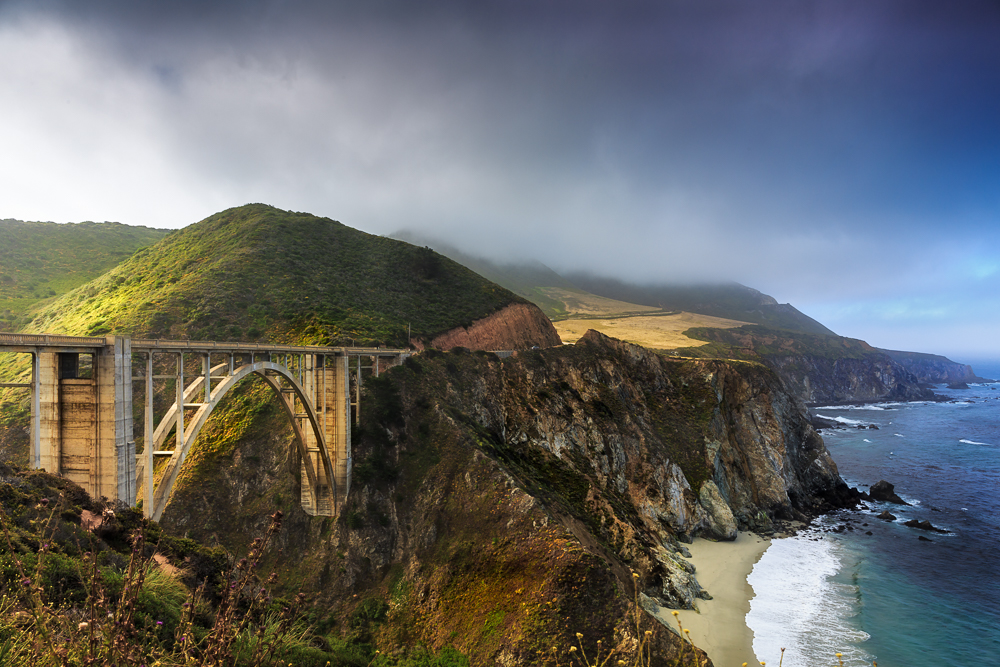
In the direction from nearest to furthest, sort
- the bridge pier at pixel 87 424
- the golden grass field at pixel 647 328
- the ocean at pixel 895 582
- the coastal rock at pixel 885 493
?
the bridge pier at pixel 87 424
the ocean at pixel 895 582
the coastal rock at pixel 885 493
the golden grass field at pixel 647 328

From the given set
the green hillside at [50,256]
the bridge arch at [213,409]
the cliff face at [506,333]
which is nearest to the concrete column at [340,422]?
the bridge arch at [213,409]

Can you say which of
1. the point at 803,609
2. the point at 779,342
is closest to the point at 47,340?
the point at 803,609

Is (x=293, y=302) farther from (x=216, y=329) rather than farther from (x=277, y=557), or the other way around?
(x=277, y=557)

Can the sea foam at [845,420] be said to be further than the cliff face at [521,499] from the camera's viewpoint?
Yes

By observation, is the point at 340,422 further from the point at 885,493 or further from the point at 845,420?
the point at 845,420

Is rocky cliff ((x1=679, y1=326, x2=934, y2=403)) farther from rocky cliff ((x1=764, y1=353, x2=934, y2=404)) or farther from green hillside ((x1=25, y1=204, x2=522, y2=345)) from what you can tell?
green hillside ((x1=25, y1=204, x2=522, y2=345))

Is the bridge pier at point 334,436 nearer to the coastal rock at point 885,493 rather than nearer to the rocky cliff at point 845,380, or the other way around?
the coastal rock at point 885,493

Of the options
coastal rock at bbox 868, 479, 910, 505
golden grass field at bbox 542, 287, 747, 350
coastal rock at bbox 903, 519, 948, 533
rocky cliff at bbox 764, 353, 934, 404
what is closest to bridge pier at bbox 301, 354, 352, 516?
coastal rock at bbox 903, 519, 948, 533
